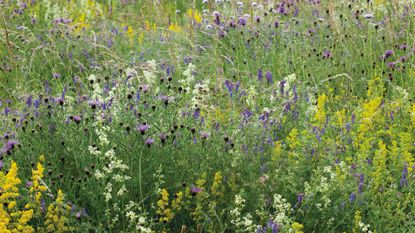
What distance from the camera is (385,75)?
4.40m

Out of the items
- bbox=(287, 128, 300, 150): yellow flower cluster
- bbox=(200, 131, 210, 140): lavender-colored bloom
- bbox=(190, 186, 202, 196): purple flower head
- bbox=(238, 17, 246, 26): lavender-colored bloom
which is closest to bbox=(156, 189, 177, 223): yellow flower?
bbox=(190, 186, 202, 196): purple flower head

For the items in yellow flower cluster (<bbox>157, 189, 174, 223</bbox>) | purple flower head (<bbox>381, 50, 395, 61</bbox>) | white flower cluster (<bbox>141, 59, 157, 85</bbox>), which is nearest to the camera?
yellow flower cluster (<bbox>157, 189, 174, 223</bbox>)

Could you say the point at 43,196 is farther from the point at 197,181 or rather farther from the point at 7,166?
the point at 197,181

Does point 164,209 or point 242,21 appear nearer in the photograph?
point 164,209

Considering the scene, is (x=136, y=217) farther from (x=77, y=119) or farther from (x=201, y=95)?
(x=201, y=95)

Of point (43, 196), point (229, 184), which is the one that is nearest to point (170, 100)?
point (229, 184)

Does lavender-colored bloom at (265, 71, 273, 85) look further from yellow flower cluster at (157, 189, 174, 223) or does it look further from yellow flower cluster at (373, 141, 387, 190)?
yellow flower cluster at (157, 189, 174, 223)

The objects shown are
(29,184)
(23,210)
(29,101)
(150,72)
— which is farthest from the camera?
(150,72)

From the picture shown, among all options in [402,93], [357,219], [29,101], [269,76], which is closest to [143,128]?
[29,101]

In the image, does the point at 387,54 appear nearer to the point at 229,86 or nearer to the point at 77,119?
the point at 229,86

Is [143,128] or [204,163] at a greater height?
[143,128]

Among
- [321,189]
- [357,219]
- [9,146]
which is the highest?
[9,146]

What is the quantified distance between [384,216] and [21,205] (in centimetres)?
158

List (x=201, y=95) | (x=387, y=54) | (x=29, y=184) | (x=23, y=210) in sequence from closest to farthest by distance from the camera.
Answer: (x=23, y=210) < (x=29, y=184) < (x=201, y=95) < (x=387, y=54)
